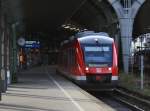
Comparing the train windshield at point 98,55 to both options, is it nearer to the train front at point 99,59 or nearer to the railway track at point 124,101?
the train front at point 99,59

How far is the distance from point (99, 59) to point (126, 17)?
21485 mm

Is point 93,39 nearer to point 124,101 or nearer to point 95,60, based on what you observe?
point 95,60

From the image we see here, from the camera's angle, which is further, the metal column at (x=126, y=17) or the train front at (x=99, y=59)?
the metal column at (x=126, y=17)

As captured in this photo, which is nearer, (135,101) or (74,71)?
(135,101)

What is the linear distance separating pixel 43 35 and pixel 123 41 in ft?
125

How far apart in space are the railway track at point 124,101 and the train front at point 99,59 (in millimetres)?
1170

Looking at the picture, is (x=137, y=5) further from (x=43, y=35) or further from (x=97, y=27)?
(x=43, y=35)

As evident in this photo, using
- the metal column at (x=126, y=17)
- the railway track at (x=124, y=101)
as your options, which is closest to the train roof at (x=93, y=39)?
the railway track at (x=124, y=101)

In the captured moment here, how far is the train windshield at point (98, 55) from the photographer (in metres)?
32.0

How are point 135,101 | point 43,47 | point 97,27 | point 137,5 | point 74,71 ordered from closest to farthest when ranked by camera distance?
point 135,101, point 74,71, point 137,5, point 97,27, point 43,47

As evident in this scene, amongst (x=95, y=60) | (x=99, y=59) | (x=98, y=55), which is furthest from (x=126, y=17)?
(x=95, y=60)

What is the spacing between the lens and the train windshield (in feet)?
105

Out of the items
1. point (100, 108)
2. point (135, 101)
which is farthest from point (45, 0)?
point (100, 108)

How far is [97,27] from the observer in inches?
2685
